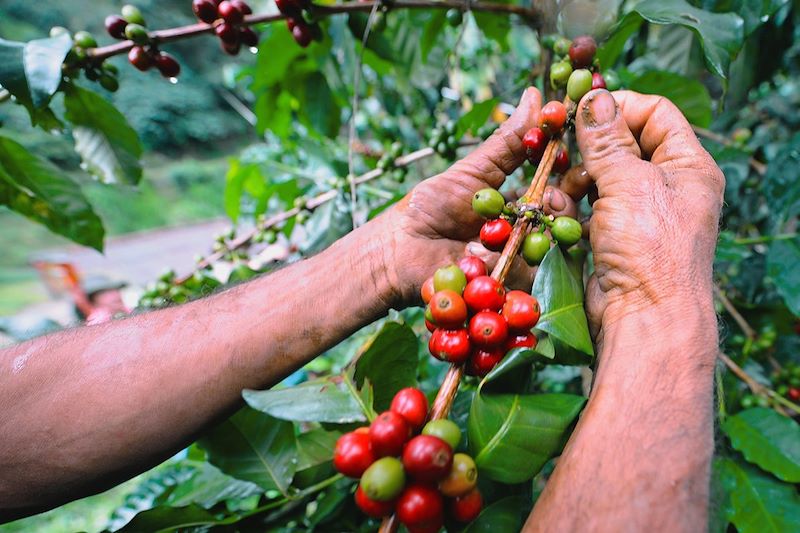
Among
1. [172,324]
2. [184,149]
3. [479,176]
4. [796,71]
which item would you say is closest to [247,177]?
[172,324]

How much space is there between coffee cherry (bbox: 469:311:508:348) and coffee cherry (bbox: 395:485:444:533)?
0.77ft

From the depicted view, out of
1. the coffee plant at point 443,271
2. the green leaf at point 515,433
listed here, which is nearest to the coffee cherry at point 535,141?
the coffee plant at point 443,271

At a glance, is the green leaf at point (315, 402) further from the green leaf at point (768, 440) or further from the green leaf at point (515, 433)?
the green leaf at point (768, 440)

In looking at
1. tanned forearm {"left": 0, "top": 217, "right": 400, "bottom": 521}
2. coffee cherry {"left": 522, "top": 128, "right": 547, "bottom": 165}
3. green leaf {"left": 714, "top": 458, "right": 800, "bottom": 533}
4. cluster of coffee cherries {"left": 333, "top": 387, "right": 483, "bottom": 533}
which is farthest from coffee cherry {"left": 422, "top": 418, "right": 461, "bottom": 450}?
green leaf {"left": 714, "top": 458, "right": 800, "bottom": 533}

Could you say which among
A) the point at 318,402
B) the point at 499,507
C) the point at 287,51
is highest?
the point at 287,51

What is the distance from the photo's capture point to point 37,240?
50.6 ft

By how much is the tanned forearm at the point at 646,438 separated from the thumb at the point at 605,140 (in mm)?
282

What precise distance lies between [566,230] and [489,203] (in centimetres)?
15

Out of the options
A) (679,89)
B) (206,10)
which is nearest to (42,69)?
(206,10)

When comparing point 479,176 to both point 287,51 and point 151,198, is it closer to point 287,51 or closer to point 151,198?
point 287,51

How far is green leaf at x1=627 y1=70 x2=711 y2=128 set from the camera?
1321mm

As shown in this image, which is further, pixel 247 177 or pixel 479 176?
pixel 247 177

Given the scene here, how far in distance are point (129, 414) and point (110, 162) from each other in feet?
2.86

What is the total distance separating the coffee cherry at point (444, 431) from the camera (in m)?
0.66
